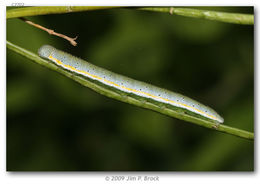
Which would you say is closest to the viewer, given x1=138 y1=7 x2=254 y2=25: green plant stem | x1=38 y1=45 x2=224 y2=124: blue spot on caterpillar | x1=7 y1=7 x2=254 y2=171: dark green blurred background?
x1=138 y1=7 x2=254 y2=25: green plant stem

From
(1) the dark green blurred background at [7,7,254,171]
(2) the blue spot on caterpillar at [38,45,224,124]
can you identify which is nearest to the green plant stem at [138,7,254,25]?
(2) the blue spot on caterpillar at [38,45,224,124]

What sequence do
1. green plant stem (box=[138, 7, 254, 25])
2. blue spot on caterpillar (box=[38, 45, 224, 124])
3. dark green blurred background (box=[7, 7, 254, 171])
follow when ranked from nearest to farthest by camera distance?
green plant stem (box=[138, 7, 254, 25]) → blue spot on caterpillar (box=[38, 45, 224, 124]) → dark green blurred background (box=[7, 7, 254, 171])

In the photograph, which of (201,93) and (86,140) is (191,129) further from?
(86,140)

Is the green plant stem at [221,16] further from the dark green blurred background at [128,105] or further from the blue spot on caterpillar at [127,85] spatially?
the dark green blurred background at [128,105]

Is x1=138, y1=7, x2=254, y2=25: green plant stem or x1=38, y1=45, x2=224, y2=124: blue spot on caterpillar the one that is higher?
x1=138, y1=7, x2=254, y2=25: green plant stem

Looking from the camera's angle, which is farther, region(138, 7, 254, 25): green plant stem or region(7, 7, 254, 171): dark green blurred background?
region(7, 7, 254, 171): dark green blurred background

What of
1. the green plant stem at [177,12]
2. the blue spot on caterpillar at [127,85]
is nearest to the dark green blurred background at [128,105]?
the blue spot on caterpillar at [127,85]

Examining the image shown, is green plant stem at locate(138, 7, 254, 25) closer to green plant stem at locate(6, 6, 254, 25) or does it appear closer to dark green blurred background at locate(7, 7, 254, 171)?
green plant stem at locate(6, 6, 254, 25)
